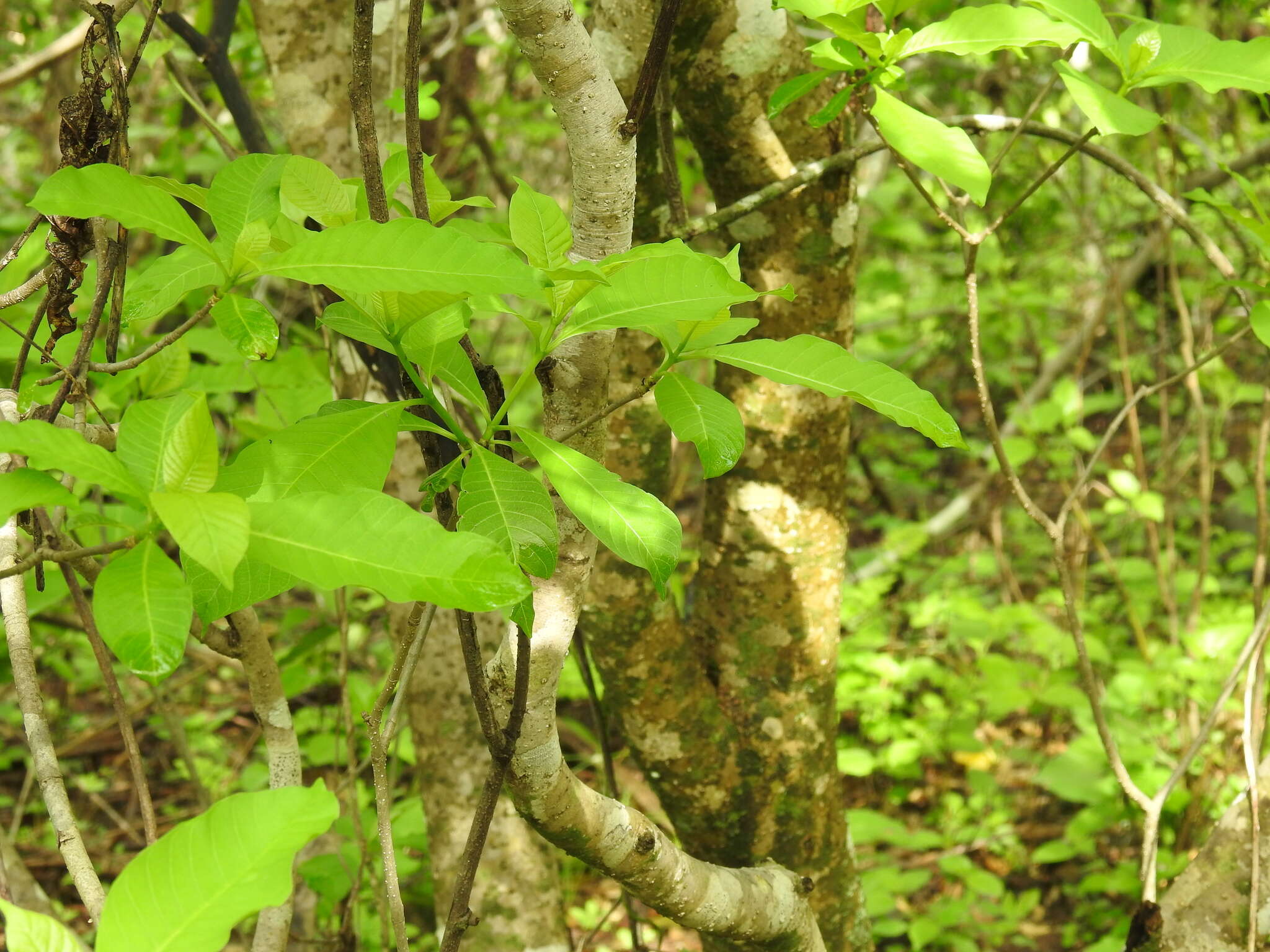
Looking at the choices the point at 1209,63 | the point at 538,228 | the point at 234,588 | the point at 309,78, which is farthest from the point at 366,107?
the point at 309,78

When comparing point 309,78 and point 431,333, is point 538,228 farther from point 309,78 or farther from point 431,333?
point 309,78

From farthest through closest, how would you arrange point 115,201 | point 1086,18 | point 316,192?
point 1086,18, point 316,192, point 115,201

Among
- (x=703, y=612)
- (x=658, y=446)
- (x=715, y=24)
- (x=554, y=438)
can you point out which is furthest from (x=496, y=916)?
(x=715, y=24)

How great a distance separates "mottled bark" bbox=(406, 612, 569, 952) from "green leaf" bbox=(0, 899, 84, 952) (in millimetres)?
995

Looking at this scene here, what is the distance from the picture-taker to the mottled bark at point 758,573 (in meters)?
1.32

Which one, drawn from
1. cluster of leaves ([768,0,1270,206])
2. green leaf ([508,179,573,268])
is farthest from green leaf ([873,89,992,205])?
green leaf ([508,179,573,268])

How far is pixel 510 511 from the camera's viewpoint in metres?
0.72

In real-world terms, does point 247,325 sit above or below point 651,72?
below

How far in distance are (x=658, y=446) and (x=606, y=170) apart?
0.63 meters

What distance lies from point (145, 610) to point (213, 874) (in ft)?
0.51

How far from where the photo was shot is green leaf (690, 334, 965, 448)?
2.47ft

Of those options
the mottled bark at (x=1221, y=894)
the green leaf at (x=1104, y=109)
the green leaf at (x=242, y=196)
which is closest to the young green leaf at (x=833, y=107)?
the green leaf at (x=1104, y=109)

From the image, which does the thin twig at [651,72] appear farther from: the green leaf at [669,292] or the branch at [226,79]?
the branch at [226,79]

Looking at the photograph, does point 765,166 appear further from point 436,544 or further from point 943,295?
point 943,295
